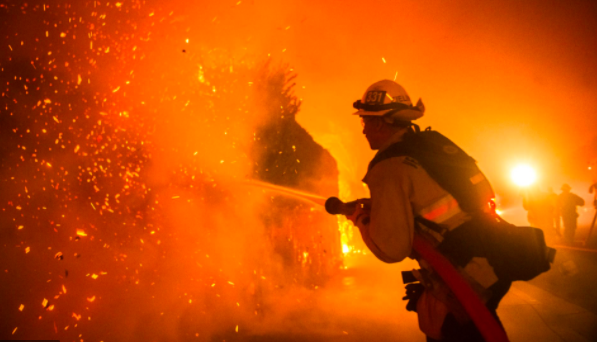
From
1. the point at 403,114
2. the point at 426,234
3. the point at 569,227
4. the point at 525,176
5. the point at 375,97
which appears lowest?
the point at 426,234

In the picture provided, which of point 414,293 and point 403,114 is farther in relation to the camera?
point 403,114

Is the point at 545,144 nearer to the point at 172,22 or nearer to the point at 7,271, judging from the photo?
the point at 172,22

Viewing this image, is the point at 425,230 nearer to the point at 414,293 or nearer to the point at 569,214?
the point at 414,293

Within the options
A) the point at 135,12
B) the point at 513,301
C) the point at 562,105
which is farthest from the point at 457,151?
→ the point at 562,105

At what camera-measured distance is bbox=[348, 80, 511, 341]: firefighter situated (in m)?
2.29

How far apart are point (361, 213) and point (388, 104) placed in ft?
2.66

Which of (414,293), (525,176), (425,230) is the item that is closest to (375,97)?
(425,230)

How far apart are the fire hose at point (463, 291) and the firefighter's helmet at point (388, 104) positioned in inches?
35.4

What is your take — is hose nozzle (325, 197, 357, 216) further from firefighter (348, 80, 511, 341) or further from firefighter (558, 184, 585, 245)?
firefighter (558, 184, 585, 245)

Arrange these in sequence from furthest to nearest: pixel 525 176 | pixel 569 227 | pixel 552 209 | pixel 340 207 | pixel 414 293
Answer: pixel 525 176, pixel 552 209, pixel 569 227, pixel 340 207, pixel 414 293

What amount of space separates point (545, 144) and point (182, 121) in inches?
1020

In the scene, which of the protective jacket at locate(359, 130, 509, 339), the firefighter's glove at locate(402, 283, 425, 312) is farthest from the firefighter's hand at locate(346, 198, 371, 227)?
the firefighter's glove at locate(402, 283, 425, 312)

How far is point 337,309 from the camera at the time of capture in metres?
6.86

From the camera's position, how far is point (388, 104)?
9.32 ft
